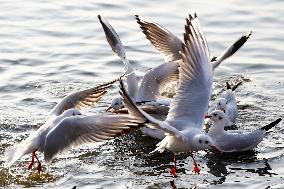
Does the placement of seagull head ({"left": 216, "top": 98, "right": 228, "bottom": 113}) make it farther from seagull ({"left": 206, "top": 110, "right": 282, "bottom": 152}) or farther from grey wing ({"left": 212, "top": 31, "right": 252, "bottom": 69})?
seagull ({"left": 206, "top": 110, "right": 282, "bottom": 152})

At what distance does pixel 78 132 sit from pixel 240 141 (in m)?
2.70

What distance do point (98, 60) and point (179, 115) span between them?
5.49 meters

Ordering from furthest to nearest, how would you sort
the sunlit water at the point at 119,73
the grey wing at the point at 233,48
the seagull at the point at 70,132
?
the grey wing at the point at 233,48 < the sunlit water at the point at 119,73 < the seagull at the point at 70,132

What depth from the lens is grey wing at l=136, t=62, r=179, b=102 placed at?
43.6 ft

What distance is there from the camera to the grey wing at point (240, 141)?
1219 cm

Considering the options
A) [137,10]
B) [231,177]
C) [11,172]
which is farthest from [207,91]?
[137,10]

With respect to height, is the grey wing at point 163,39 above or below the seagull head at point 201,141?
above

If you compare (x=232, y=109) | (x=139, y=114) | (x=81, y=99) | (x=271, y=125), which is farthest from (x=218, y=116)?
(x=139, y=114)

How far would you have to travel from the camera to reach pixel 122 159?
39.4ft

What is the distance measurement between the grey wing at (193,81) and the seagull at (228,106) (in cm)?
183

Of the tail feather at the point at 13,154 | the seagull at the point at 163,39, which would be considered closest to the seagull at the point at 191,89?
the tail feather at the point at 13,154

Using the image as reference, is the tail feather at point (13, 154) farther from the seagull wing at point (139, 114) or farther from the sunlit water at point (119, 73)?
the seagull wing at point (139, 114)

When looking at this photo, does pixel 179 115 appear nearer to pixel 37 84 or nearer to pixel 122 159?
pixel 122 159

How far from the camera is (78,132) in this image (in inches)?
418
